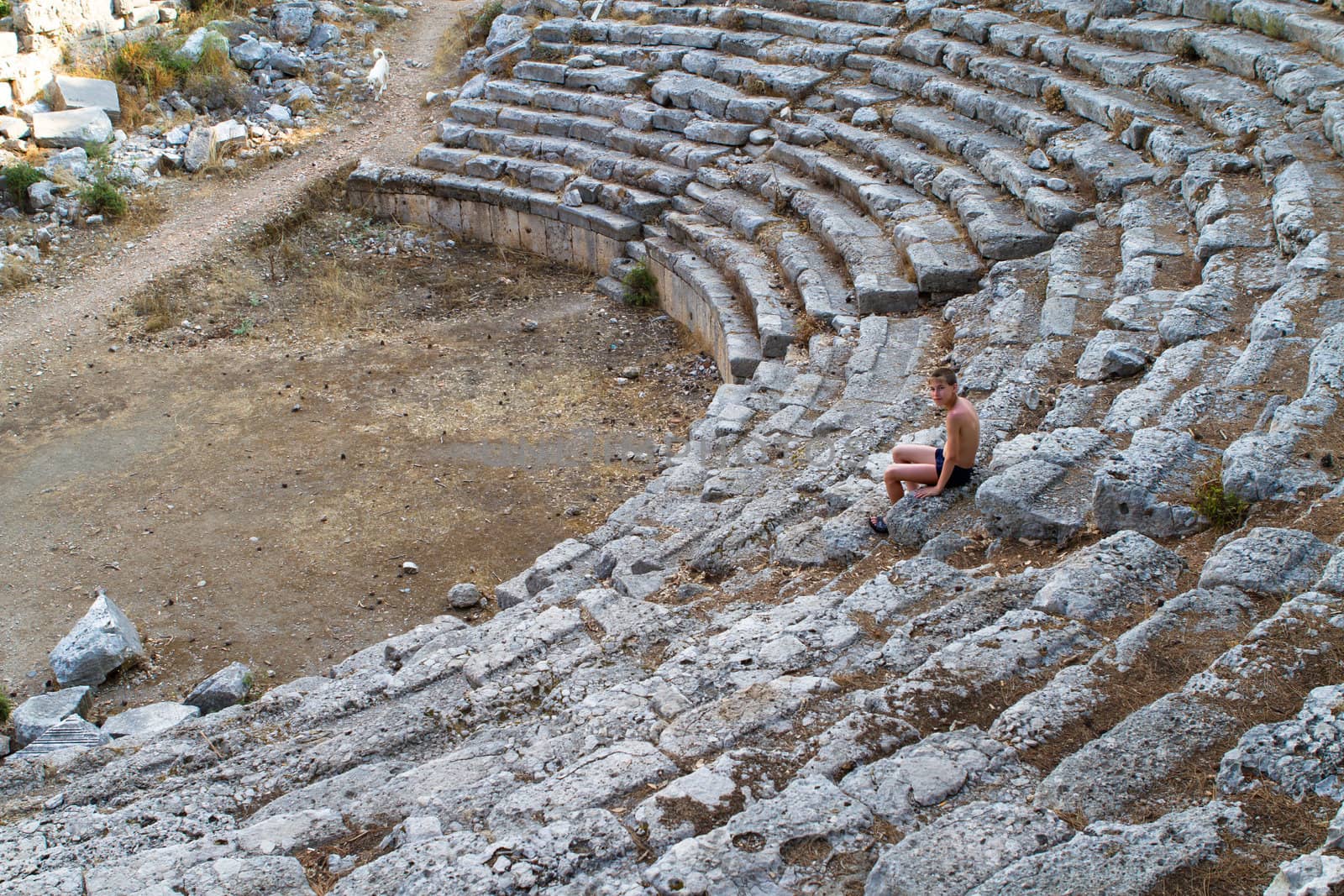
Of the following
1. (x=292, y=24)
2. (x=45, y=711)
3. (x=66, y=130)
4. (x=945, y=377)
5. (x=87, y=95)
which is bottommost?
(x=45, y=711)

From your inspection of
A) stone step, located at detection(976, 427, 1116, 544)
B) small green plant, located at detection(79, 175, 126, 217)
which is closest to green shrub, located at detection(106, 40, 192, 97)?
small green plant, located at detection(79, 175, 126, 217)

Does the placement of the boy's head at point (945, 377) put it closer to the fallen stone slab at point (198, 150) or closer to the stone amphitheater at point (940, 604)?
the stone amphitheater at point (940, 604)

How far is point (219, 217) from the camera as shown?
50.2 feet

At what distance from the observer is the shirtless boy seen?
6441mm

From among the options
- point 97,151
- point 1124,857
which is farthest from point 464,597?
point 97,151

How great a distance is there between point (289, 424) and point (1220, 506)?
8.34 meters

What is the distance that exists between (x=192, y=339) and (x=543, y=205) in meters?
4.51

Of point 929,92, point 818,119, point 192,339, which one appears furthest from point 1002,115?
point 192,339

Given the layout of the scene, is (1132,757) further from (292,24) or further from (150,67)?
(292,24)

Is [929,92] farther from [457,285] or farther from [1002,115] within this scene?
[457,285]

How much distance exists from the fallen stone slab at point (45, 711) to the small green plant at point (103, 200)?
9.37 metres

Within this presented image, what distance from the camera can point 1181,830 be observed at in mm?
3492

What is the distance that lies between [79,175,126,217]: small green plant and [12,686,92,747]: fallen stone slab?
30.8 ft

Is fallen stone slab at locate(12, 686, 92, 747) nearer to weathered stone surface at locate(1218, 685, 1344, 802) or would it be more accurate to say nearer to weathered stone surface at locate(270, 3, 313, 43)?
weathered stone surface at locate(1218, 685, 1344, 802)
